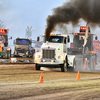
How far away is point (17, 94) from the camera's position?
9398mm

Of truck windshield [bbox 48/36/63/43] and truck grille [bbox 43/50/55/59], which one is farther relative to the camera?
truck windshield [bbox 48/36/63/43]

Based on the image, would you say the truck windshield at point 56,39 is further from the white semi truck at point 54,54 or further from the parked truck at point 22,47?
the parked truck at point 22,47

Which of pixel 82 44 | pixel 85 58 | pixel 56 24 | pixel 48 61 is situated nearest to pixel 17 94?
pixel 48 61

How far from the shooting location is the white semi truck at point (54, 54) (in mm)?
20609

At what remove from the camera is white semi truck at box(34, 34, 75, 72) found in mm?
20609

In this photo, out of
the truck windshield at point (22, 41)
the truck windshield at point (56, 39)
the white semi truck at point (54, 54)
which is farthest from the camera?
the truck windshield at point (22, 41)

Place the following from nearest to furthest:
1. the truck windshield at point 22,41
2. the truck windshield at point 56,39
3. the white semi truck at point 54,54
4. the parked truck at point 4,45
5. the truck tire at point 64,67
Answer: the white semi truck at point 54,54
the truck tire at point 64,67
the truck windshield at point 56,39
the parked truck at point 4,45
the truck windshield at point 22,41

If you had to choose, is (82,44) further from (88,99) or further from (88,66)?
(88,99)

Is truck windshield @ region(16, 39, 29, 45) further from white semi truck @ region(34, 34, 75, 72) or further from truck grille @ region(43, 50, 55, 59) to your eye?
truck grille @ region(43, 50, 55, 59)

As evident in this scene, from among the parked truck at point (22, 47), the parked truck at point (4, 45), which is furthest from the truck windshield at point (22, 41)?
the parked truck at point (4, 45)

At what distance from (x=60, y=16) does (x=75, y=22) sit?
2.04 metres

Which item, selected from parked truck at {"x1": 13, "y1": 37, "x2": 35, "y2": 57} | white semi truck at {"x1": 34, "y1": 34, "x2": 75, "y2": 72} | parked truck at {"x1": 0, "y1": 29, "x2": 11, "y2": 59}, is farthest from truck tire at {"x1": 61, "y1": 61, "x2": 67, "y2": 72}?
parked truck at {"x1": 13, "y1": 37, "x2": 35, "y2": 57}

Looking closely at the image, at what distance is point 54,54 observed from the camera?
20.7 meters

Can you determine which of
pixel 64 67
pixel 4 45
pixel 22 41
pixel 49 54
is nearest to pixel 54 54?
pixel 49 54
